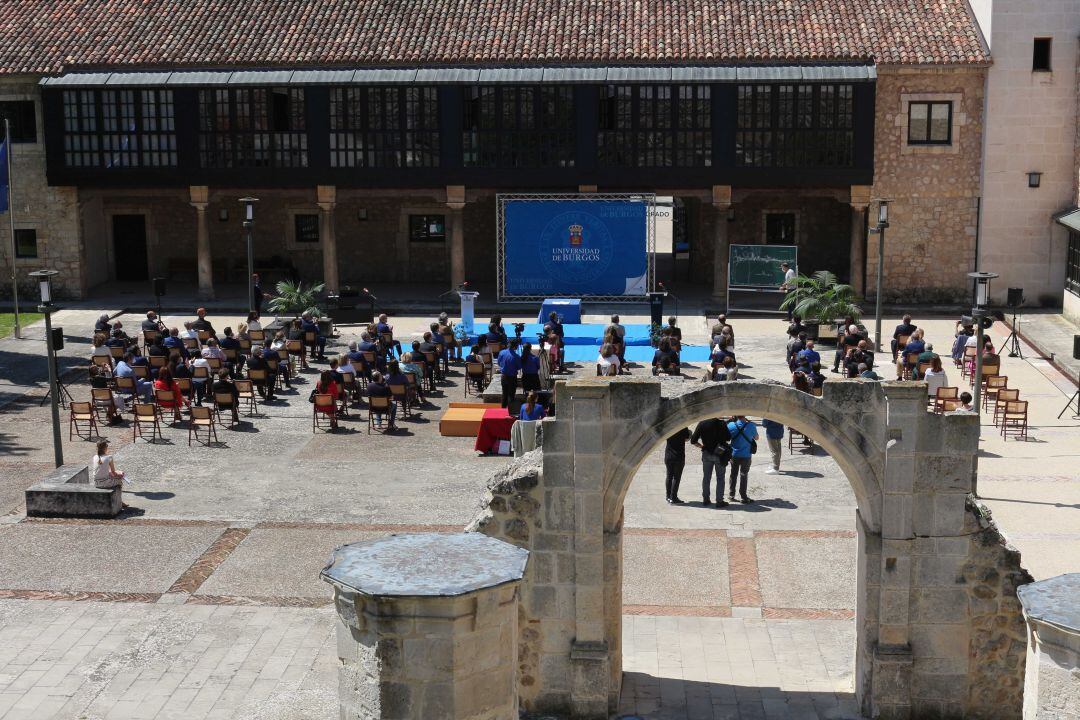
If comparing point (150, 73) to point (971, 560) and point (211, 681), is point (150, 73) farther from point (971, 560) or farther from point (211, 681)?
point (971, 560)

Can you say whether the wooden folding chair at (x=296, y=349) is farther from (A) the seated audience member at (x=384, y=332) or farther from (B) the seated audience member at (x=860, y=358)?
(B) the seated audience member at (x=860, y=358)

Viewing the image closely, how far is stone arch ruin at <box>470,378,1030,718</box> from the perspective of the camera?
13.2 meters

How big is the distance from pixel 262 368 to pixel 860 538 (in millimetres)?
Answer: 15233

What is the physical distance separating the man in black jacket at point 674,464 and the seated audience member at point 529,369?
5.26 metres

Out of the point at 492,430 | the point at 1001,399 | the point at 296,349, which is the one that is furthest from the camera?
the point at 296,349

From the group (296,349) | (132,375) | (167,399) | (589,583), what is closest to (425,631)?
(589,583)

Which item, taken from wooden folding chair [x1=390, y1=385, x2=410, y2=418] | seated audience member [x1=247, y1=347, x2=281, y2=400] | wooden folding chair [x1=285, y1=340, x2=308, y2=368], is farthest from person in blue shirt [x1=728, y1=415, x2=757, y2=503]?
wooden folding chair [x1=285, y1=340, x2=308, y2=368]

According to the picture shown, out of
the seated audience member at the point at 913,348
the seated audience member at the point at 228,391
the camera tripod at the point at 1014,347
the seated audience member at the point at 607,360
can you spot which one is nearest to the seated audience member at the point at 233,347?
the seated audience member at the point at 228,391

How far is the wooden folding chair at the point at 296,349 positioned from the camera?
29359mm

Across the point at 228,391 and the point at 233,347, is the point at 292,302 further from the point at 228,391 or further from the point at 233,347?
the point at 228,391

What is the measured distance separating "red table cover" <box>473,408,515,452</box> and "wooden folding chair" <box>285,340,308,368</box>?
7087mm

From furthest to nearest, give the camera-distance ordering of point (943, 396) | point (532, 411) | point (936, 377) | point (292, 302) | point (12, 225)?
1. point (12, 225)
2. point (292, 302)
3. point (936, 377)
4. point (943, 396)
5. point (532, 411)

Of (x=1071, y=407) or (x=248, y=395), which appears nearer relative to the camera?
(x=1071, y=407)

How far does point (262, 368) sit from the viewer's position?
87.6 feet
